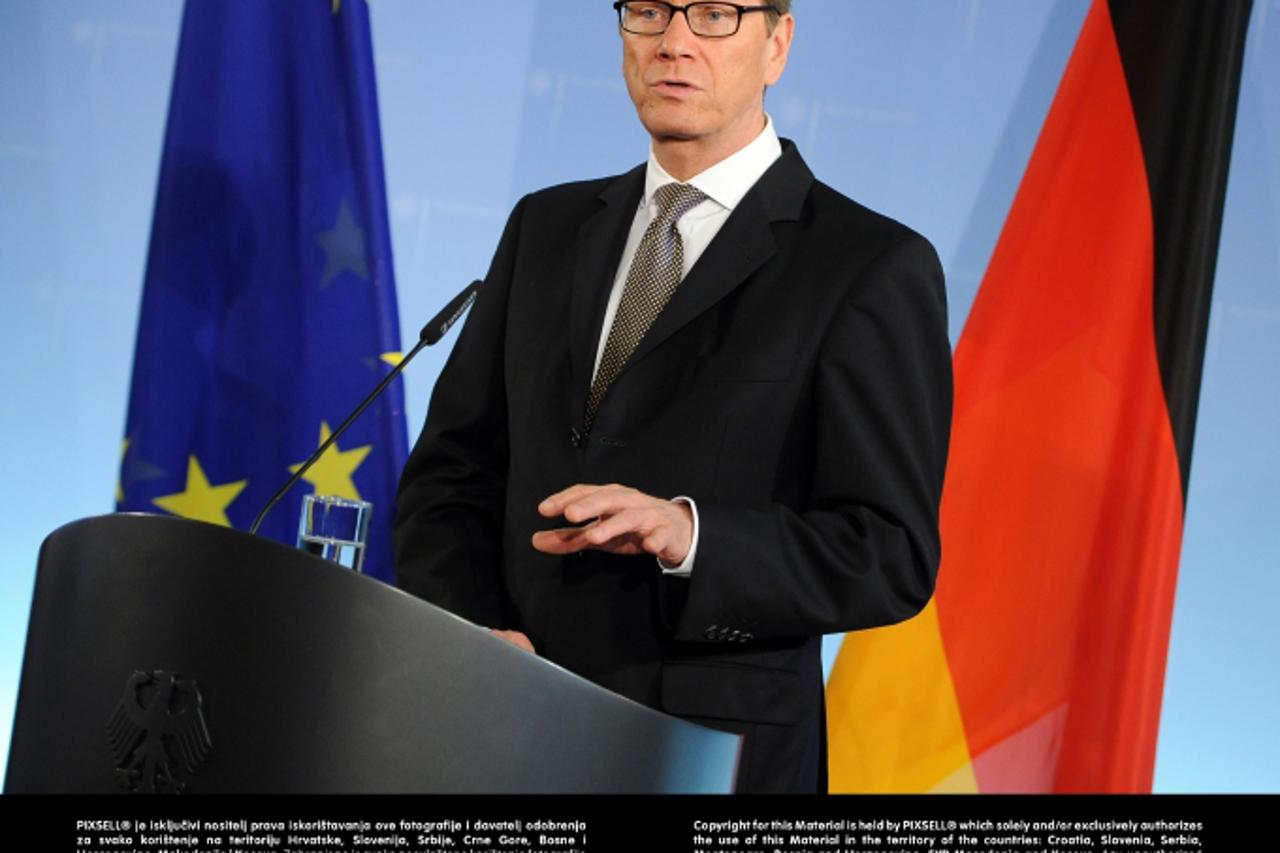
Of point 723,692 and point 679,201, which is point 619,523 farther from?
point 679,201

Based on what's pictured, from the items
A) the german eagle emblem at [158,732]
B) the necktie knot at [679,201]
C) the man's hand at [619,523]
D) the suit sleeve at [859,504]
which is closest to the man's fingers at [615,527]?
the man's hand at [619,523]

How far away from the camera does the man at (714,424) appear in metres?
1.47

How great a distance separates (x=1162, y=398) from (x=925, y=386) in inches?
37.4

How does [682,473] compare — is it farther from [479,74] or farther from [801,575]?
[479,74]

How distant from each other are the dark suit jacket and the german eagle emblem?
51 centimetres

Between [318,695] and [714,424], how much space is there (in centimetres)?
67

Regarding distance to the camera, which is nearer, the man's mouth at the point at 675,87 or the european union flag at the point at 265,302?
the man's mouth at the point at 675,87

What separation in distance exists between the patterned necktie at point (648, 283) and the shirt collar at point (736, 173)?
1 centimetres

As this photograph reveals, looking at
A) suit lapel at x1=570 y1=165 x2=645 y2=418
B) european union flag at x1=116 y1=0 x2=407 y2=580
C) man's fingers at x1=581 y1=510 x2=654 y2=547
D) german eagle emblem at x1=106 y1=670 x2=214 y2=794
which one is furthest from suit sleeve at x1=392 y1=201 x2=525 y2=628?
european union flag at x1=116 y1=0 x2=407 y2=580

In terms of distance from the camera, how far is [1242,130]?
2756 millimetres

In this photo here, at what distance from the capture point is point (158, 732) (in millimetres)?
1016

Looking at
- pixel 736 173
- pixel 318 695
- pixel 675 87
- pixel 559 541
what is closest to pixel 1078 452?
pixel 736 173

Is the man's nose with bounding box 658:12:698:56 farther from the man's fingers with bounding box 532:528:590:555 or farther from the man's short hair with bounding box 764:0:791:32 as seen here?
the man's fingers with bounding box 532:528:590:555

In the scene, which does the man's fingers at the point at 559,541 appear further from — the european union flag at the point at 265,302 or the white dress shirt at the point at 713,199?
the european union flag at the point at 265,302
